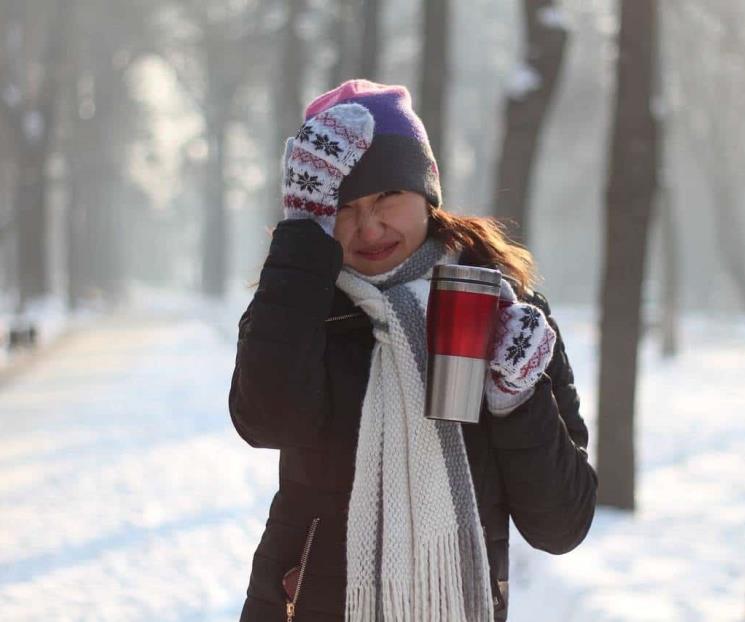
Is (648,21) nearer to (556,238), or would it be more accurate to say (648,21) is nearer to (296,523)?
(296,523)

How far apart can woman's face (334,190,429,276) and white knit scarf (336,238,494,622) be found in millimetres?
101

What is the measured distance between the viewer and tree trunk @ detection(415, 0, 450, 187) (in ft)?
41.5

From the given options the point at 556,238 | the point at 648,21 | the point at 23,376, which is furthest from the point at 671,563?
the point at 556,238

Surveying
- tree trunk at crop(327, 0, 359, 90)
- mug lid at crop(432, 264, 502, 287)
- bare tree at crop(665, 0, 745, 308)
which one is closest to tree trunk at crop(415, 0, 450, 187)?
tree trunk at crop(327, 0, 359, 90)

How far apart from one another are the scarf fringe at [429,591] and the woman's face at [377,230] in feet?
1.80

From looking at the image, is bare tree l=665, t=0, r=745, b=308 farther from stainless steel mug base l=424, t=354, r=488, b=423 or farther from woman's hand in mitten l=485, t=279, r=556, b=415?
stainless steel mug base l=424, t=354, r=488, b=423

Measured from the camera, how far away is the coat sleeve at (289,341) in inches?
87.1

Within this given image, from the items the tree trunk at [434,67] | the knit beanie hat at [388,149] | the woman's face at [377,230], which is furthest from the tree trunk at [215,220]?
the woman's face at [377,230]

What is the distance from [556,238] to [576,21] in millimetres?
28082

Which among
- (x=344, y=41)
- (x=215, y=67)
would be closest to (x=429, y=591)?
(x=344, y=41)

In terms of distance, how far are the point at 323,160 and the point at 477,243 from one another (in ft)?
1.32

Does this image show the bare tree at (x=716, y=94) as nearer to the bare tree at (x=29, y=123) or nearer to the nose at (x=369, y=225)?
the bare tree at (x=29, y=123)

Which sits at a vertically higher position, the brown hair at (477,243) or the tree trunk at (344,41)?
the tree trunk at (344,41)

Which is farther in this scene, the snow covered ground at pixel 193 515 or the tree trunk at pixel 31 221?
the tree trunk at pixel 31 221
